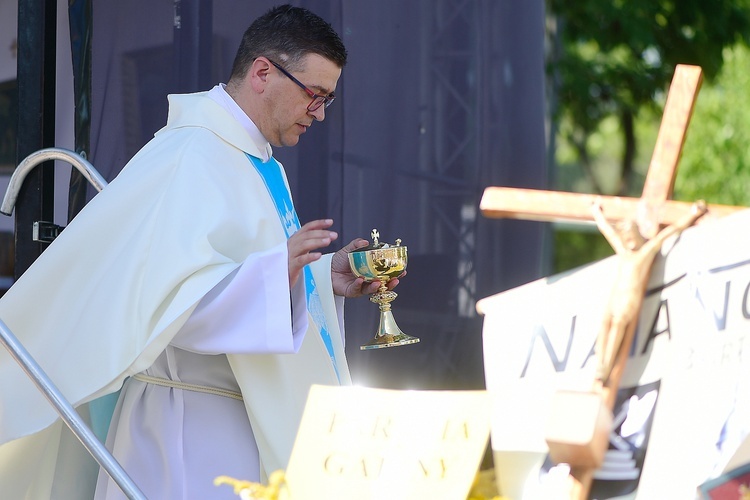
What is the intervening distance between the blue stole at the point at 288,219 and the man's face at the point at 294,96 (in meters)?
0.11

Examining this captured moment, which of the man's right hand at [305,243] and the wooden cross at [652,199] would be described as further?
the man's right hand at [305,243]

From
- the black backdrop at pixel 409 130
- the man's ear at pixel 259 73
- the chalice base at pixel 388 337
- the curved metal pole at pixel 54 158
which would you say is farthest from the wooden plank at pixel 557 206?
the black backdrop at pixel 409 130

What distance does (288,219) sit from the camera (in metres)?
2.87

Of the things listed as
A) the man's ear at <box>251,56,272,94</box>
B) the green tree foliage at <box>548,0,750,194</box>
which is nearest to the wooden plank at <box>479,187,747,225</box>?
the man's ear at <box>251,56,272,94</box>

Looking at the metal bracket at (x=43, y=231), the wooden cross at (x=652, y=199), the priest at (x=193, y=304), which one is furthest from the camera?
the metal bracket at (x=43, y=231)

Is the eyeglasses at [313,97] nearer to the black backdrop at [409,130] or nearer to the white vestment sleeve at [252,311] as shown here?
the white vestment sleeve at [252,311]

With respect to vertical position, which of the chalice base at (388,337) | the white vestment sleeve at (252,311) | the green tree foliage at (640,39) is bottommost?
the chalice base at (388,337)

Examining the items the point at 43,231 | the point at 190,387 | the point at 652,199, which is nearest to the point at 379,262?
the point at 190,387

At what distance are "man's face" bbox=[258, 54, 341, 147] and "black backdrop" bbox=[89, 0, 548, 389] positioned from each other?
75 centimetres

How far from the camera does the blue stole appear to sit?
2783 mm

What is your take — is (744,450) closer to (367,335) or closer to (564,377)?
(564,377)

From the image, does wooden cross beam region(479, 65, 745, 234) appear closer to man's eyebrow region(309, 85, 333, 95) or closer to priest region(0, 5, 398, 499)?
priest region(0, 5, 398, 499)

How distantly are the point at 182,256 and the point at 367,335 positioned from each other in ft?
4.40

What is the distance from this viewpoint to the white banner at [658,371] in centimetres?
166
